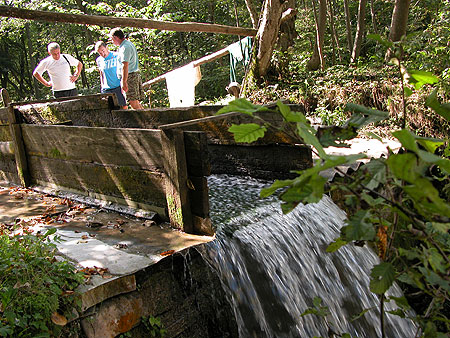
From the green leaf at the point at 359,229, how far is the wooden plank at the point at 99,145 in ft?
8.40

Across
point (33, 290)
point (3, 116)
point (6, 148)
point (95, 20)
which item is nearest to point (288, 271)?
point (33, 290)

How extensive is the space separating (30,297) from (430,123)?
7568 millimetres

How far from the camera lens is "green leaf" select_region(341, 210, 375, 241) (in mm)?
1280

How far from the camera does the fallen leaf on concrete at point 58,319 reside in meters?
2.57

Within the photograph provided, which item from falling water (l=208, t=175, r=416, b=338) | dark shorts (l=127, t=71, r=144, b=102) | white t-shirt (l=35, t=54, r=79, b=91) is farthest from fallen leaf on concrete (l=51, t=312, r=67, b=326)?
white t-shirt (l=35, t=54, r=79, b=91)

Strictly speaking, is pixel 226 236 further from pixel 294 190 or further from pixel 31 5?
pixel 31 5

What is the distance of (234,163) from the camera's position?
218 inches

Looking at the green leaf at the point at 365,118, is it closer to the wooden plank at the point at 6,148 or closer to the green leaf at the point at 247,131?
the green leaf at the point at 247,131

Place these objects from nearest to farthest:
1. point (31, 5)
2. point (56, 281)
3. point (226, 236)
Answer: point (56, 281), point (226, 236), point (31, 5)

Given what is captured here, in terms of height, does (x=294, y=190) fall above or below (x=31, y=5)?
below

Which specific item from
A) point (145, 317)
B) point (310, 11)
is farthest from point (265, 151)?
point (310, 11)

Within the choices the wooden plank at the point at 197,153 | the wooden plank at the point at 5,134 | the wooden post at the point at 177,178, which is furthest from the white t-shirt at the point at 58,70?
the wooden plank at the point at 197,153

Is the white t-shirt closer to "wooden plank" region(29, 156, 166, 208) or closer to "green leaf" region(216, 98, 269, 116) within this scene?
"wooden plank" region(29, 156, 166, 208)

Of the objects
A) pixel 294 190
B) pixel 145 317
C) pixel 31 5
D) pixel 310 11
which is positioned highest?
pixel 31 5
